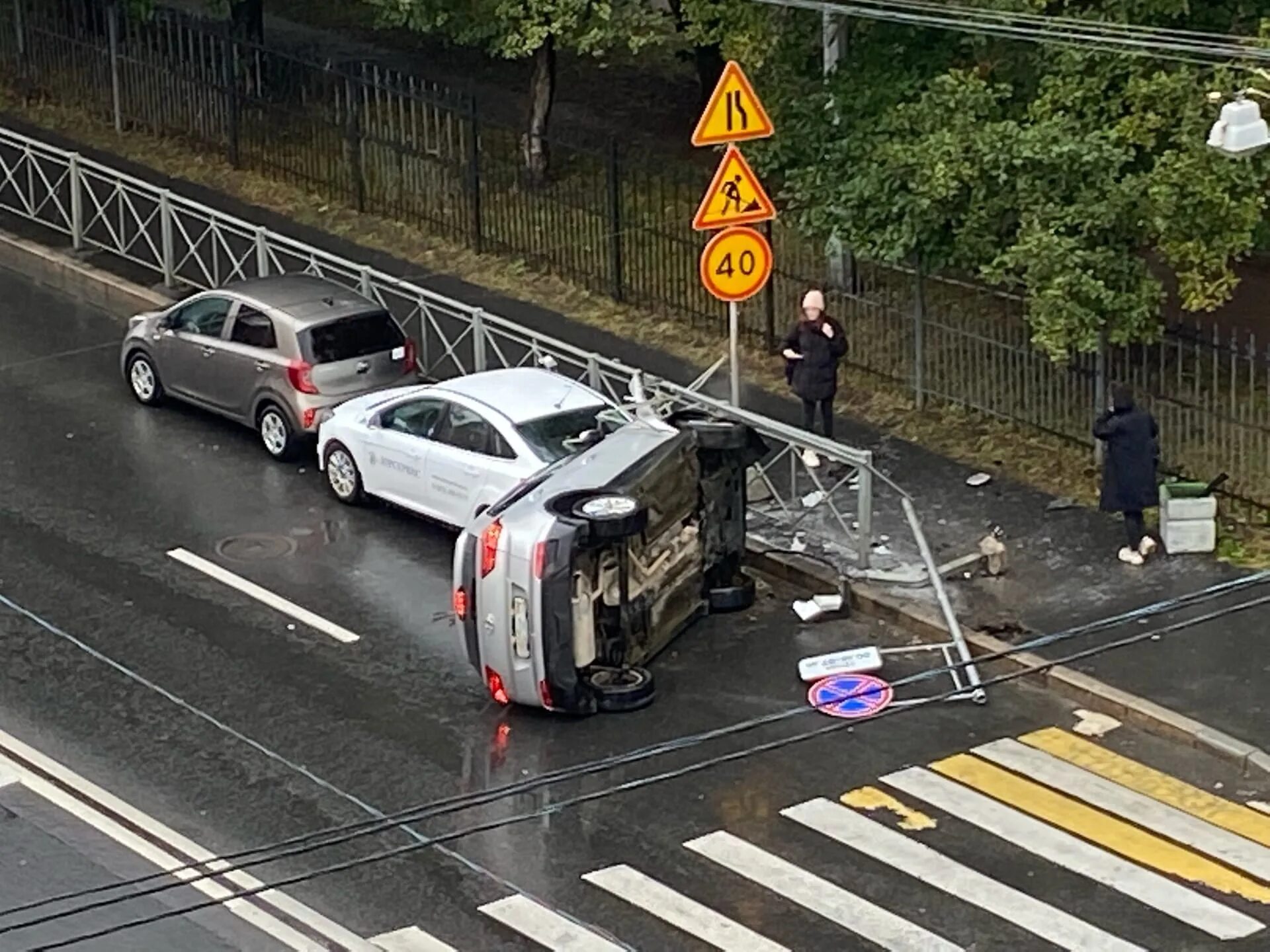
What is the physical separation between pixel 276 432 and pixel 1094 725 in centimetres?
818

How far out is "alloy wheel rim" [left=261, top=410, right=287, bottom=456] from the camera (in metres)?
21.1

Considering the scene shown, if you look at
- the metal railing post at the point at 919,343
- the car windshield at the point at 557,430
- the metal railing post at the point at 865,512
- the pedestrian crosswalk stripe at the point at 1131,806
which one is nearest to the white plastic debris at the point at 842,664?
the pedestrian crosswalk stripe at the point at 1131,806

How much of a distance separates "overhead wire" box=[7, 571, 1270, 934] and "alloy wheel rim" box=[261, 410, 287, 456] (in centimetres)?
645

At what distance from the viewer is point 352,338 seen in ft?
70.0

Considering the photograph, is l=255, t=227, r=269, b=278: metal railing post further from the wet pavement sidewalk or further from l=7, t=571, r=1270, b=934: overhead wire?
l=7, t=571, r=1270, b=934: overhead wire

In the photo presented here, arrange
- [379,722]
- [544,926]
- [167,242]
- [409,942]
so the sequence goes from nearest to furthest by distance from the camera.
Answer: [409,942] < [544,926] < [379,722] < [167,242]

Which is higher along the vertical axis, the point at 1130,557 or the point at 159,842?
the point at 1130,557

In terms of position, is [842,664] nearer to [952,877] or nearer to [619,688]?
[619,688]

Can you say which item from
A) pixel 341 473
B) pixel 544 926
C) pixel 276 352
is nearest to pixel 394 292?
pixel 276 352

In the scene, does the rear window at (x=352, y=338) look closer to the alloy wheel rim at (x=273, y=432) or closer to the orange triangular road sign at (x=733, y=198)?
the alloy wheel rim at (x=273, y=432)

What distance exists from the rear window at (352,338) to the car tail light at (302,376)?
0.08 m

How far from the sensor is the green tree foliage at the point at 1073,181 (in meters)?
18.4

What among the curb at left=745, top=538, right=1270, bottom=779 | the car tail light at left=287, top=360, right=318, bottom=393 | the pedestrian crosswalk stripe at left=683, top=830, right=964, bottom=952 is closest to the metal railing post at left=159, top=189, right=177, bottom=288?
the car tail light at left=287, top=360, right=318, bottom=393

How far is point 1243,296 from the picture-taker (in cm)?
2384
